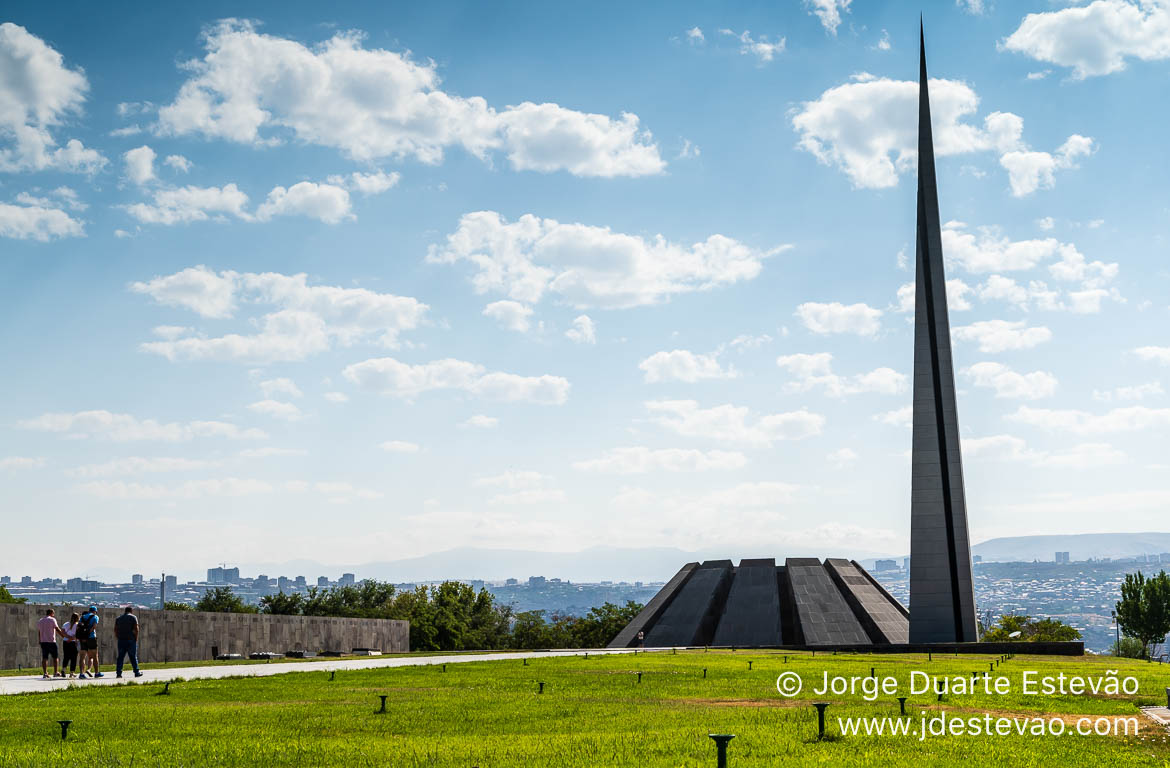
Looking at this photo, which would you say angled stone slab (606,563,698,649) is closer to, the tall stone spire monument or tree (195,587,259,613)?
the tall stone spire monument

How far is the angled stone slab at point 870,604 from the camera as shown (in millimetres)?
42438

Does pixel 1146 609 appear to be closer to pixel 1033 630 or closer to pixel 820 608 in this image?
pixel 1033 630

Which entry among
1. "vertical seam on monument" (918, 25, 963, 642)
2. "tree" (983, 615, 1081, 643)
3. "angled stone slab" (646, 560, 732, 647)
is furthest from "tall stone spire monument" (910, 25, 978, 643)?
"tree" (983, 615, 1081, 643)

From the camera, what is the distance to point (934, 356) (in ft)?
139

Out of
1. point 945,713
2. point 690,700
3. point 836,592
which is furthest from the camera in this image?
point 836,592

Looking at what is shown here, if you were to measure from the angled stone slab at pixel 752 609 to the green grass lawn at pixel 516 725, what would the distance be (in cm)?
2548

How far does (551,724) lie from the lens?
40.5ft

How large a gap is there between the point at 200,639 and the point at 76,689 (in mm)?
17883

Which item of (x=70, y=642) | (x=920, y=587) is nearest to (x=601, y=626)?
(x=920, y=587)

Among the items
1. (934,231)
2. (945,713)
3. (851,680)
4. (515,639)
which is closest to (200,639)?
(851,680)

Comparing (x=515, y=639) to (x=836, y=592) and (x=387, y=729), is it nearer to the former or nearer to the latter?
(x=836, y=592)

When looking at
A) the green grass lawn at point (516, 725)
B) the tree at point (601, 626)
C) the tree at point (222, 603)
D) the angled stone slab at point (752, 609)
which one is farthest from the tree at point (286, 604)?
the green grass lawn at point (516, 725)

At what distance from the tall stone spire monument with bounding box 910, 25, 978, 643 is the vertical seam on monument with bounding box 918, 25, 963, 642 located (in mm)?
42

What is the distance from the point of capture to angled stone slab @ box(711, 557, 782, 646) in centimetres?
4491
